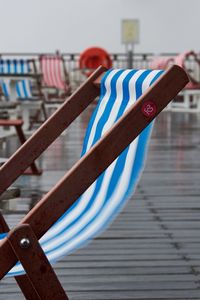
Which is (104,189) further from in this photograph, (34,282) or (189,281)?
(189,281)

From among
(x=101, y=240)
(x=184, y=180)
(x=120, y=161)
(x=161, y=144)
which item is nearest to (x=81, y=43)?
(x=161, y=144)

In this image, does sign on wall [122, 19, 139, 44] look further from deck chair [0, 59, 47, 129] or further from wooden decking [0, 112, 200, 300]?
wooden decking [0, 112, 200, 300]

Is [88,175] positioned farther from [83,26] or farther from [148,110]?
[83,26]

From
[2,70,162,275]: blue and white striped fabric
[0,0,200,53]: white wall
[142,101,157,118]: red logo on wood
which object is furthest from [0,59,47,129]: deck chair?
→ [0,0,200,53]: white wall

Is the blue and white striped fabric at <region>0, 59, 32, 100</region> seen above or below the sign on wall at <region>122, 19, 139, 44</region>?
above

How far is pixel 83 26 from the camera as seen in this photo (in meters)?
14.4

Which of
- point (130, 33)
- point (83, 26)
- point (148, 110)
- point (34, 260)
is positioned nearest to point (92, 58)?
point (130, 33)

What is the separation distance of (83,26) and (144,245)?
11860mm

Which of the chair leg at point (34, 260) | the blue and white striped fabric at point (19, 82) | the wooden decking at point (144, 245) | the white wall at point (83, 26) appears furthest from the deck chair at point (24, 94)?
the white wall at point (83, 26)

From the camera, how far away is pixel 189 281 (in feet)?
7.55

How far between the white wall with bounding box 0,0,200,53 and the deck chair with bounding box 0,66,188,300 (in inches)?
480

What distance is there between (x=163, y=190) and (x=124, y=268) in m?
1.51

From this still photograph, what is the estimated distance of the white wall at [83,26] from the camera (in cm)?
1427

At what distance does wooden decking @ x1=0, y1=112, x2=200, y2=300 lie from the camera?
2.24 m
